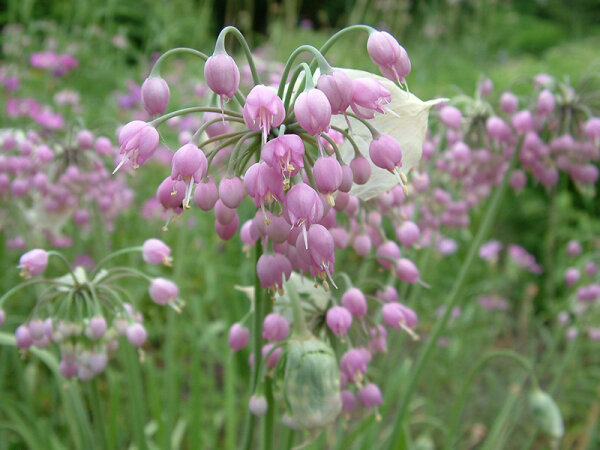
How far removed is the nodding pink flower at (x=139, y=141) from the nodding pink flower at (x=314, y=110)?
27 cm

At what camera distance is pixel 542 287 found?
467cm

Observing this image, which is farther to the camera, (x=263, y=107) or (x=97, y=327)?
(x=97, y=327)

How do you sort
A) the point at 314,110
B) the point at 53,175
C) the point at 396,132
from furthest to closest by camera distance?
1. the point at 53,175
2. the point at 396,132
3. the point at 314,110

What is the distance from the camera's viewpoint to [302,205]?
87cm

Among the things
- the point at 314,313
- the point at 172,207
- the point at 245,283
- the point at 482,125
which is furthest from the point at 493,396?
the point at 172,207

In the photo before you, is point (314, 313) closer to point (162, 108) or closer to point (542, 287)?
point (162, 108)

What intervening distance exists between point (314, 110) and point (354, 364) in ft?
2.22

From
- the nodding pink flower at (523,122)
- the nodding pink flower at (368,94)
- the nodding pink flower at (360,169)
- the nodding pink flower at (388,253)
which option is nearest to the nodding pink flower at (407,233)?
the nodding pink flower at (388,253)

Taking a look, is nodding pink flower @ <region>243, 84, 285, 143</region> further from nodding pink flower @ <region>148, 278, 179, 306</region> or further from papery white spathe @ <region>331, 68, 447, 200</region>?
nodding pink flower @ <region>148, 278, 179, 306</region>

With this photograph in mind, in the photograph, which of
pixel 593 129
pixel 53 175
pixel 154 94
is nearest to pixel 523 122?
pixel 593 129

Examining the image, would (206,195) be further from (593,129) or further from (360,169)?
(593,129)

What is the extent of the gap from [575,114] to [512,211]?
10.5 ft

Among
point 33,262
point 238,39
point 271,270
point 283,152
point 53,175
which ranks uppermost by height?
point 238,39

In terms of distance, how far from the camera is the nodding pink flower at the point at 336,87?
0.90 metres
